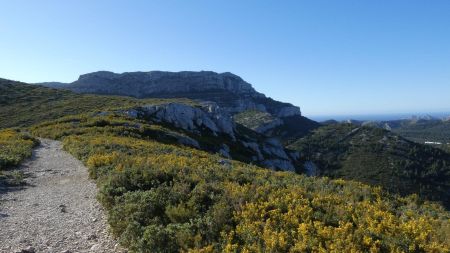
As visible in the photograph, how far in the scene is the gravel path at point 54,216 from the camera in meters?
9.71

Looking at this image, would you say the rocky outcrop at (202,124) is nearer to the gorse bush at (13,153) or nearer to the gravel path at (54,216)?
the gorse bush at (13,153)

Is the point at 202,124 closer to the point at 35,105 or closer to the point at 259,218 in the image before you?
the point at 35,105

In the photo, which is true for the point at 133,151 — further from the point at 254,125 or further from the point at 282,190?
the point at 254,125

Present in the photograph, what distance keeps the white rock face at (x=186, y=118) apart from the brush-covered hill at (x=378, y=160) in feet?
119

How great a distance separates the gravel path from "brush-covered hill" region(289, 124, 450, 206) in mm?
87566

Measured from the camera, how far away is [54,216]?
12.2 metres

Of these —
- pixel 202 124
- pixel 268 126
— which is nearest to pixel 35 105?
pixel 202 124

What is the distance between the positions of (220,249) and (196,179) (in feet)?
15.6

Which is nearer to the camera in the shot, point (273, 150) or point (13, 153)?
point (13, 153)

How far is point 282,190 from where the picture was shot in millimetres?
11281

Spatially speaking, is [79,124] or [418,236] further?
[79,124]

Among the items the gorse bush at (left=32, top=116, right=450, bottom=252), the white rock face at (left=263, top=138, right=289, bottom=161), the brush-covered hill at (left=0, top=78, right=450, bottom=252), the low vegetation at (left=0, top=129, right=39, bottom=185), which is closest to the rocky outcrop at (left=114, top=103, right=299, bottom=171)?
the white rock face at (left=263, top=138, right=289, bottom=161)

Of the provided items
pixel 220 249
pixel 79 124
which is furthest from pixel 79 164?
pixel 79 124

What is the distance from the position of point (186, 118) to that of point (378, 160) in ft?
342
